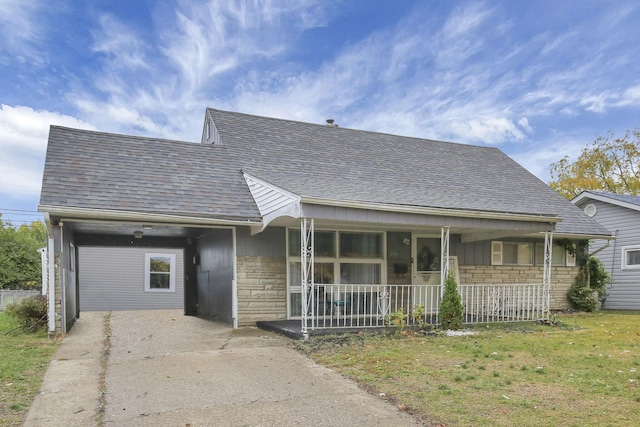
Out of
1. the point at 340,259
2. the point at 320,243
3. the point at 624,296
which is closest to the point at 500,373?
the point at 340,259

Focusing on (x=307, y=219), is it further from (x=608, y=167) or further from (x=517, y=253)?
(x=608, y=167)

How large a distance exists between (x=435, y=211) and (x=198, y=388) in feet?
17.8

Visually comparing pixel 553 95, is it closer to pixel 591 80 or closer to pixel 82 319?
pixel 591 80

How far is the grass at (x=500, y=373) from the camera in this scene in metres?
4.41

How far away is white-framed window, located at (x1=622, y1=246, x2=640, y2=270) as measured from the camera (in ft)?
52.5

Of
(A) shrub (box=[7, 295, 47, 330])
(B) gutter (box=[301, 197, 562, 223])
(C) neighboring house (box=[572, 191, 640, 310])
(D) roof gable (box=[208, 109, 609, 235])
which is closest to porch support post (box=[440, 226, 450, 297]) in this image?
(B) gutter (box=[301, 197, 562, 223])

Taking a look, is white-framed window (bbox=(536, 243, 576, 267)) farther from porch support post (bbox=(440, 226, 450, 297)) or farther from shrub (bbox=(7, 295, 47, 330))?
shrub (bbox=(7, 295, 47, 330))

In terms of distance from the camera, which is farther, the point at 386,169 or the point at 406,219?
the point at 386,169

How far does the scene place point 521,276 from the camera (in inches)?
516

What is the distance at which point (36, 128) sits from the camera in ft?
51.4

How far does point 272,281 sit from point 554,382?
5978mm

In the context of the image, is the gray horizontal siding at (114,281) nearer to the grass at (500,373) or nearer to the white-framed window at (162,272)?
the white-framed window at (162,272)

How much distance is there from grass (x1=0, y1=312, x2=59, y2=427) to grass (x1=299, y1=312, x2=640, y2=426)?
11.4ft

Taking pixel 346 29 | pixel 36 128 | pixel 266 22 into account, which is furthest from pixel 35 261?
pixel 346 29
